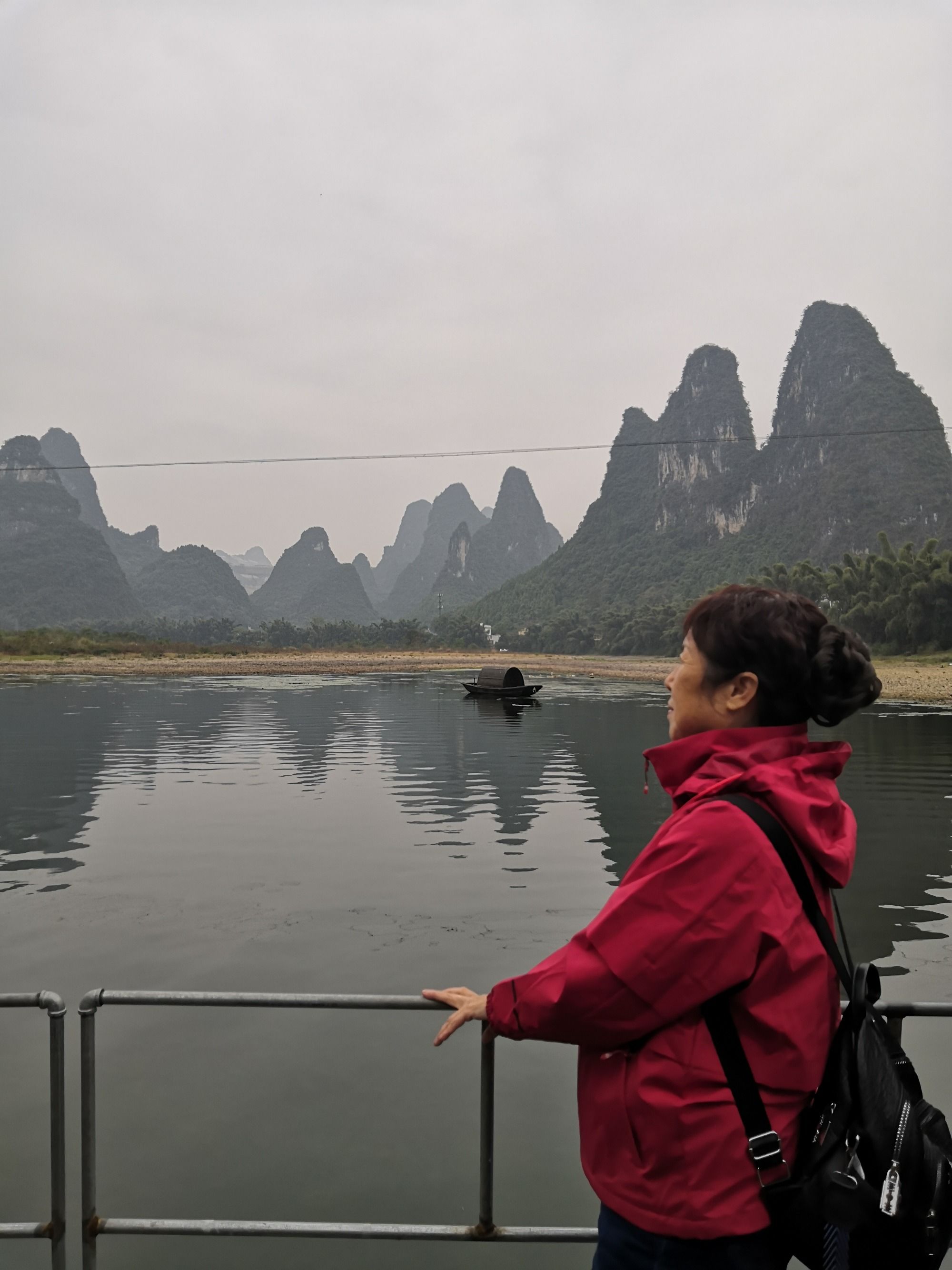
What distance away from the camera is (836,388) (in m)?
102

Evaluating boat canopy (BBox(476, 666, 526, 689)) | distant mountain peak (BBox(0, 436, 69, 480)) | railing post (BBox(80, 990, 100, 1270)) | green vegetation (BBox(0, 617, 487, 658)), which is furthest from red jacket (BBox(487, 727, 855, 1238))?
distant mountain peak (BBox(0, 436, 69, 480))

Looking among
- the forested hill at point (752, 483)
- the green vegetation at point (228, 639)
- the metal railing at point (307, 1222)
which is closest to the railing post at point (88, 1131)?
the metal railing at point (307, 1222)

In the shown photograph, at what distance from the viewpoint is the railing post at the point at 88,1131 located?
1.79 metres

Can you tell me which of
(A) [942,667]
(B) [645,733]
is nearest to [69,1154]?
(B) [645,733]

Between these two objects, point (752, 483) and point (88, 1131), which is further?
point (752, 483)

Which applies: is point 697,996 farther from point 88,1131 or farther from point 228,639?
point 228,639

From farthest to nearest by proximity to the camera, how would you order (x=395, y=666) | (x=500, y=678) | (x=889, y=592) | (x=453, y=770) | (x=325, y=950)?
(x=395, y=666) → (x=889, y=592) → (x=500, y=678) → (x=453, y=770) → (x=325, y=950)

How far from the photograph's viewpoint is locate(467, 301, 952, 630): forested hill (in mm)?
90875

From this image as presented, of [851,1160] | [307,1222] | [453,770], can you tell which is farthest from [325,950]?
[453,770]

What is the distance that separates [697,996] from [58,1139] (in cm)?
136

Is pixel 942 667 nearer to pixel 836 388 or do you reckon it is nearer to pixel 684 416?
pixel 836 388

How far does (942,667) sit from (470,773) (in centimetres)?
3340

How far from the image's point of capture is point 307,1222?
1763mm

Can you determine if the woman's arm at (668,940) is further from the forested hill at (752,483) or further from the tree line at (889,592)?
the forested hill at (752,483)
